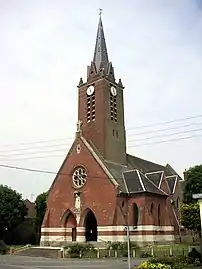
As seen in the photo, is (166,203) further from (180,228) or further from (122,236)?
(122,236)

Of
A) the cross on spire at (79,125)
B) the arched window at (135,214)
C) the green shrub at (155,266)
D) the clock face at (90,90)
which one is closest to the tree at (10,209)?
the cross on spire at (79,125)

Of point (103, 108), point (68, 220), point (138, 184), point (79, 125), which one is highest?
point (103, 108)

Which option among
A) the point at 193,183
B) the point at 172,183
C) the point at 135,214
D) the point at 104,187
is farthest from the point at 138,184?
the point at 172,183

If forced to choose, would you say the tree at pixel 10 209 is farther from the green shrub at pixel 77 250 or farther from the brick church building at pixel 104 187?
the green shrub at pixel 77 250

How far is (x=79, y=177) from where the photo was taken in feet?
172

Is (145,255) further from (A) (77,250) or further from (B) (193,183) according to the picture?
(B) (193,183)

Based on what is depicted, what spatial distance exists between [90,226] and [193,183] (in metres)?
15.3

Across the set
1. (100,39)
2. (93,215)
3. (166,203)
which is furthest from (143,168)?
(100,39)

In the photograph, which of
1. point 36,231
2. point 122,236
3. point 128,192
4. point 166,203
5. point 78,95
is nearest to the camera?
point 122,236

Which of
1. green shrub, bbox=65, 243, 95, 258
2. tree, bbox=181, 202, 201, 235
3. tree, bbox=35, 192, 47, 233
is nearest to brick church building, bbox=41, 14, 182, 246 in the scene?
tree, bbox=181, 202, 201, 235

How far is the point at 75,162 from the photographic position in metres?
53.6

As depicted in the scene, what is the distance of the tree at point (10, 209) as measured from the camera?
59156 mm

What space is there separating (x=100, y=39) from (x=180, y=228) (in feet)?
102

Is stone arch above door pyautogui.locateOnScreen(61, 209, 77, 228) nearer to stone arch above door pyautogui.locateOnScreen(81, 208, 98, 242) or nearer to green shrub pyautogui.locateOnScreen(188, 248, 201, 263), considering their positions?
stone arch above door pyautogui.locateOnScreen(81, 208, 98, 242)
